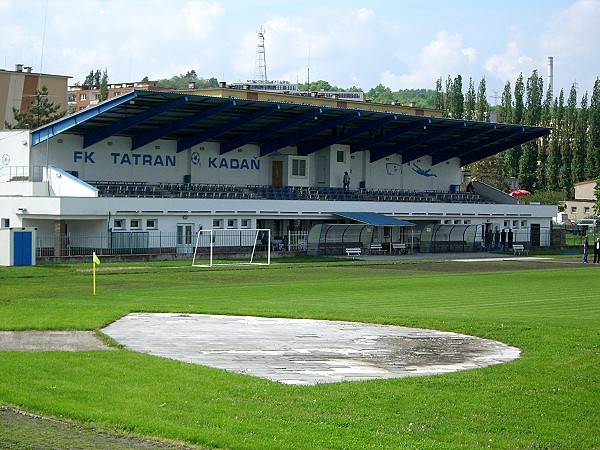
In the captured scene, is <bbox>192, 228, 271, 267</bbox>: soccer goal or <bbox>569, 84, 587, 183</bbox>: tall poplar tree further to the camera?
<bbox>569, 84, 587, 183</bbox>: tall poplar tree

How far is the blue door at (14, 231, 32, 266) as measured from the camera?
50.1 meters

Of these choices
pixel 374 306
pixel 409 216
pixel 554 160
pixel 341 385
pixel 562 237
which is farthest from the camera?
pixel 554 160

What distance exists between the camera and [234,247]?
215ft

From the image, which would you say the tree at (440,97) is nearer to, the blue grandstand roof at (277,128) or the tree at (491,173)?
the tree at (491,173)

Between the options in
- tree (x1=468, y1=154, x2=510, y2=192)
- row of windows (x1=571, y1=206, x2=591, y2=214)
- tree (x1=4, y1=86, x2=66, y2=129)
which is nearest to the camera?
tree (x1=4, y1=86, x2=66, y2=129)

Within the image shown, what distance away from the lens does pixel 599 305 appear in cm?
3200

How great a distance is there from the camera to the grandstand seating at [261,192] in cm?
6512

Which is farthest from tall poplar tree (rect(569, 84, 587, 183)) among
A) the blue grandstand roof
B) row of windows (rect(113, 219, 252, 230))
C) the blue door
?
the blue door

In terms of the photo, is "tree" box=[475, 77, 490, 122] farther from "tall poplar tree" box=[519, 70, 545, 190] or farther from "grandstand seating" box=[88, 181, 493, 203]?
"grandstand seating" box=[88, 181, 493, 203]

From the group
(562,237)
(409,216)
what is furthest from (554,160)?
(409,216)

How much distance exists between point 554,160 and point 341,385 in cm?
12238

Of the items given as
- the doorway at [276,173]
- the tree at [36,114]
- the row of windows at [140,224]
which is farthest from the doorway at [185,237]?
the tree at [36,114]

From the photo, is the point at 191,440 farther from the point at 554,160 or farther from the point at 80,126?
the point at 554,160

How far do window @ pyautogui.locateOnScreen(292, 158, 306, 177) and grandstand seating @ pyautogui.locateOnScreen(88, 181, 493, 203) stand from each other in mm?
1526
